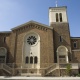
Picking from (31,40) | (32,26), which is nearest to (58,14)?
(32,26)

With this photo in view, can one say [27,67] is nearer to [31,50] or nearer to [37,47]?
[31,50]

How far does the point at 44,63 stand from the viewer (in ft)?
98.4

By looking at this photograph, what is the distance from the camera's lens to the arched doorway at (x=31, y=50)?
3101cm

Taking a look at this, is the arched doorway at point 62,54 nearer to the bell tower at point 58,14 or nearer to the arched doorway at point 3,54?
the bell tower at point 58,14

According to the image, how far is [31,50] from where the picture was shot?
3222 cm

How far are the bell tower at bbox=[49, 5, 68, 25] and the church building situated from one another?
0.79 m

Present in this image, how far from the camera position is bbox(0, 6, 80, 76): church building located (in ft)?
99.2

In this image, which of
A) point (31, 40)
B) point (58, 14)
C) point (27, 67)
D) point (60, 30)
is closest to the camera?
point (27, 67)

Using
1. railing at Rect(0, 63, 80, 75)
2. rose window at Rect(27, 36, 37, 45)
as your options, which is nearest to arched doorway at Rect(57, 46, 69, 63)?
railing at Rect(0, 63, 80, 75)

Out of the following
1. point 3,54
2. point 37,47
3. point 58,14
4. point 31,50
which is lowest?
point 3,54

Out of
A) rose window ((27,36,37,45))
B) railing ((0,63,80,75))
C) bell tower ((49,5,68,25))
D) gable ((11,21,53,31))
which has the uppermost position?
bell tower ((49,5,68,25))

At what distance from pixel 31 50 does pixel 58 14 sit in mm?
12459

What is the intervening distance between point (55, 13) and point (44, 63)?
14444 millimetres

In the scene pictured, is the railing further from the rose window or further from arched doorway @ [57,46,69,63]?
the rose window
